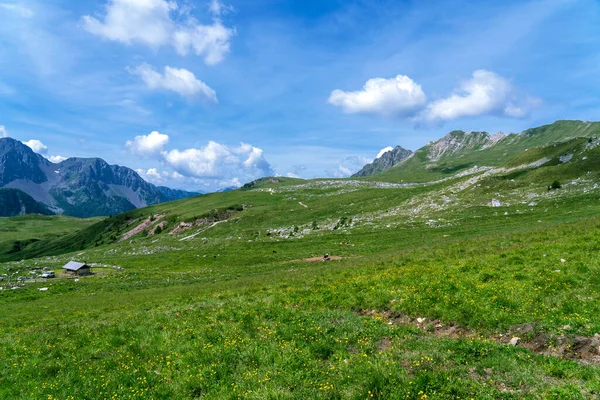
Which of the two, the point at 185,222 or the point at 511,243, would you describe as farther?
the point at 185,222

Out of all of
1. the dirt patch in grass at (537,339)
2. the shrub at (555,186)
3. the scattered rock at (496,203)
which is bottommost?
the dirt patch in grass at (537,339)

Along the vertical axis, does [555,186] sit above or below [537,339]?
above

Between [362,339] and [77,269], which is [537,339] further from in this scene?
[77,269]

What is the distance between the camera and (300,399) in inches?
393

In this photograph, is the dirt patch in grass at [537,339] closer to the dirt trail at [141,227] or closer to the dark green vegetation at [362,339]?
the dark green vegetation at [362,339]

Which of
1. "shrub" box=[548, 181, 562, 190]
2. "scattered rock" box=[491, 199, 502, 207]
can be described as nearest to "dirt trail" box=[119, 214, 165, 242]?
"scattered rock" box=[491, 199, 502, 207]

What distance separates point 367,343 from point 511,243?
22209 millimetres

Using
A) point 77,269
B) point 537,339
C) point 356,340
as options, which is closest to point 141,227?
point 77,269

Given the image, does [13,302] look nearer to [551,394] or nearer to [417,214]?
[551,394]

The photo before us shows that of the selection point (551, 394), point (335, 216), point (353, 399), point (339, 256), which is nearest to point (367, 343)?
point (353, 399)

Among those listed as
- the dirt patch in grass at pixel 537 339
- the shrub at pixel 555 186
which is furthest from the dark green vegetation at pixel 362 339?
the shrub at pixel 555 186

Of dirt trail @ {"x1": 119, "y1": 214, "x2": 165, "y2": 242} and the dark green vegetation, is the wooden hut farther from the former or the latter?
dirt trail @ {"x1": 119, "y1": 214, "x2": 165, "y2": 242}

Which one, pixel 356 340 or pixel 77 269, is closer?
pixel 356 340

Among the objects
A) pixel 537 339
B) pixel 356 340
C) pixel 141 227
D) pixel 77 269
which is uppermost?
pixel 141 227
